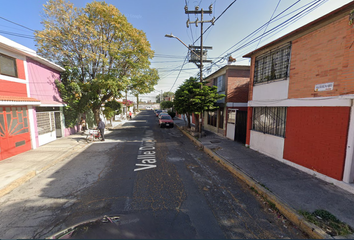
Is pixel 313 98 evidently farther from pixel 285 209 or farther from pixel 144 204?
pixel 144 204

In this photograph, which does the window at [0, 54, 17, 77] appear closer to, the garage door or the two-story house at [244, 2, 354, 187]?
the garage door

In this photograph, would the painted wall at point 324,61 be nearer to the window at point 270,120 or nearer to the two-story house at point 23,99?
the window at point 270,120

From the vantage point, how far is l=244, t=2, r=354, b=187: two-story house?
161 inches

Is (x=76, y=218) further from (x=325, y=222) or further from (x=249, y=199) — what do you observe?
(x=325, y=222)

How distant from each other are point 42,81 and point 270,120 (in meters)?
12.9

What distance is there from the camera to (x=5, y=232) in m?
2.72

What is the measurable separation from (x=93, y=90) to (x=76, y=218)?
1071cm

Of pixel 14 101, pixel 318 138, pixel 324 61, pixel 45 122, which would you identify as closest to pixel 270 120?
pixel 318 138

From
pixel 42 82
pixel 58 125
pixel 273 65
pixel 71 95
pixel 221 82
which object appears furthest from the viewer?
pixel 221 82

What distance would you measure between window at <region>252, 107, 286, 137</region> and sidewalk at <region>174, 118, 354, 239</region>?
1.30 m

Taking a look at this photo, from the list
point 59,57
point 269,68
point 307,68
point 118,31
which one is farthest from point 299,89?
point 59,57

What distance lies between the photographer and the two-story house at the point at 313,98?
13.5ft

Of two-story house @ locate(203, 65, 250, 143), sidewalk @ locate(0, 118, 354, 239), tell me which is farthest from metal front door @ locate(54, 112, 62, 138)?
two-story house @ locate(203, 65, 250, 143)

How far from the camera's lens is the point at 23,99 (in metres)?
7.07
